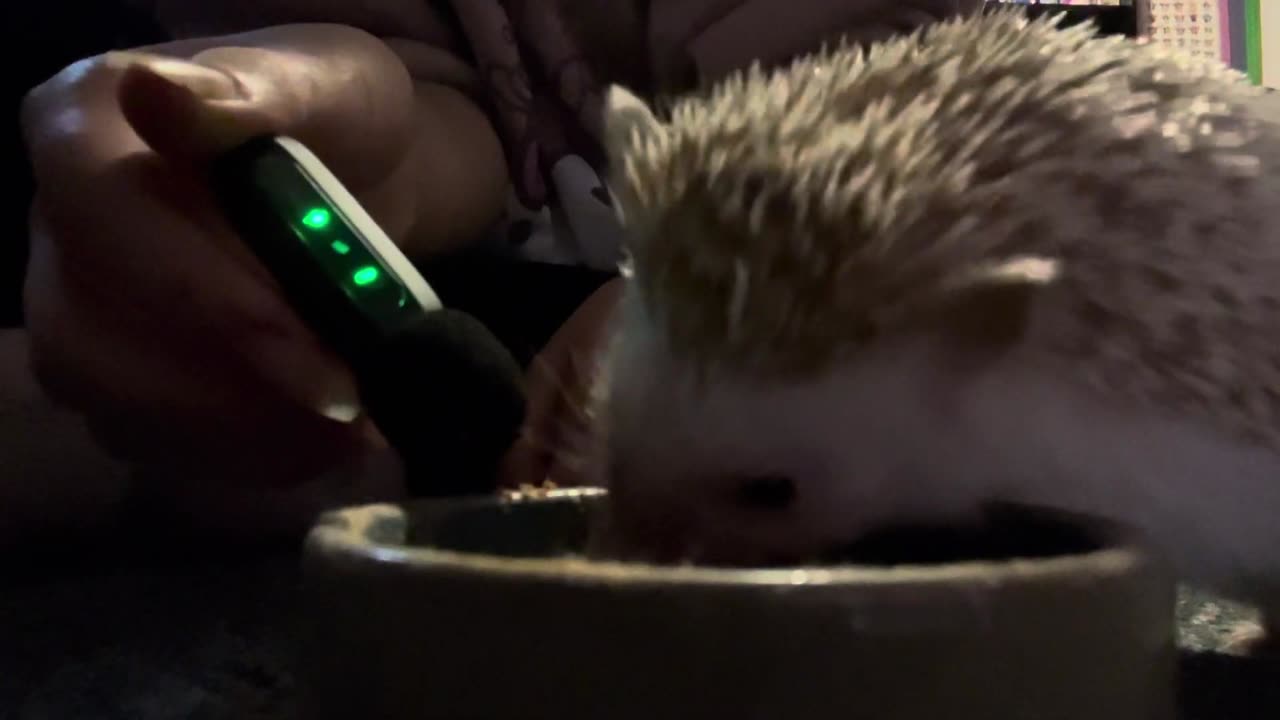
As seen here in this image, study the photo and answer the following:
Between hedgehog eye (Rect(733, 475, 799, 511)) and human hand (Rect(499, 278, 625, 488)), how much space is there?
0.11 metres

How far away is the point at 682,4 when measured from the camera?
1.25 meters

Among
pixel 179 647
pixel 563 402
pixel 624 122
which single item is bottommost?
pixel 179 647

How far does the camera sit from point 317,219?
0.69m

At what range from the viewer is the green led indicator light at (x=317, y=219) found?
0.68 meters

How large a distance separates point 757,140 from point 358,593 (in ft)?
1.07

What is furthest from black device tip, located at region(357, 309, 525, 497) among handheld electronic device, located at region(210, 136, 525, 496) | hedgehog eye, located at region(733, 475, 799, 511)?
hedgehog eye, located at region(733, 475, 799, 511)

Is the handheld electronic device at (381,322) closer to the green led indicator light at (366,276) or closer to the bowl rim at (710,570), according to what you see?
the green led indicator light at (366,276)

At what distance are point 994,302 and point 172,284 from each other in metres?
0.40

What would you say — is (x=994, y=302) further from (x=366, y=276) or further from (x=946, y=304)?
(x=366, y=276)

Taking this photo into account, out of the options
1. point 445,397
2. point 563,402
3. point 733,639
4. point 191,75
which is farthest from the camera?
point 563,402

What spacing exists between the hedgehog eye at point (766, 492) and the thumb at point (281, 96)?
30 centimetres

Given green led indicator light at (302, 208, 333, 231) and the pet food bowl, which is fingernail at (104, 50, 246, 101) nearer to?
green led indicator light at (302, 208, 333, 231)

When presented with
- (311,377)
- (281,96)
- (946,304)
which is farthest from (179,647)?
(946,304)

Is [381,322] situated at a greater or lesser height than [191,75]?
lesser
